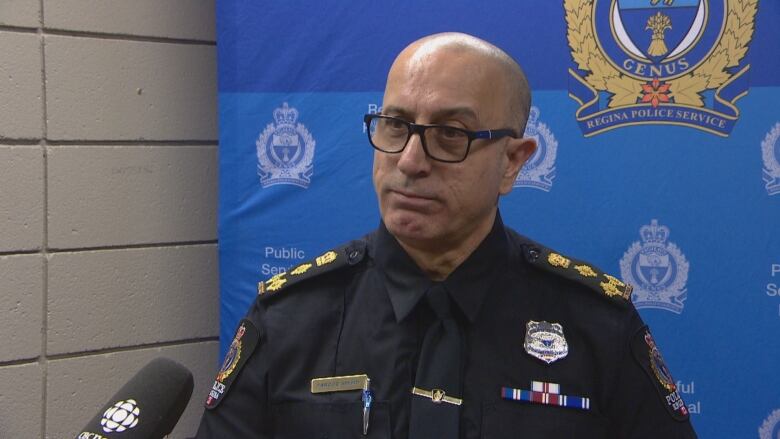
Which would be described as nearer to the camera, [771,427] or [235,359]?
[235,359]

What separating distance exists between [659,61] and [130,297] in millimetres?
1937

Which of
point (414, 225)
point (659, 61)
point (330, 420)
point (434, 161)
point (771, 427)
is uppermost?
point (659, 61)

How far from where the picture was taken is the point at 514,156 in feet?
5.38

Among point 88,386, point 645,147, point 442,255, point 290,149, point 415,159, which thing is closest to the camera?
point 415,159

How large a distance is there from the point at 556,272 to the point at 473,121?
1.11 feet

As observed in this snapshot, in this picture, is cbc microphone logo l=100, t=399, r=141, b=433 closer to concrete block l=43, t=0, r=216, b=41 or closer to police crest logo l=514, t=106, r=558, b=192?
police crest logo l=514, t=106, r=558, b=192

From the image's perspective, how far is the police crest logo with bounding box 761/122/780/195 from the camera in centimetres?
243

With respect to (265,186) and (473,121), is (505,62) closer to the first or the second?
(473,121)

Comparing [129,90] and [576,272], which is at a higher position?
[129,90]

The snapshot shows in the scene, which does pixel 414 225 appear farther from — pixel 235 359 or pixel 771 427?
→ pixel 771 427

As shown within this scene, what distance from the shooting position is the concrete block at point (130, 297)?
123 inches

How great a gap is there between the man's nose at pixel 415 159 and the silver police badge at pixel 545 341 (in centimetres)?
34

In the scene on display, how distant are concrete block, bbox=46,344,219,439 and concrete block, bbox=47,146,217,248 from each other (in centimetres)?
40

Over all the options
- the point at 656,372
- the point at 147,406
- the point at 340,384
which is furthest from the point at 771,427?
the point at 147,406
